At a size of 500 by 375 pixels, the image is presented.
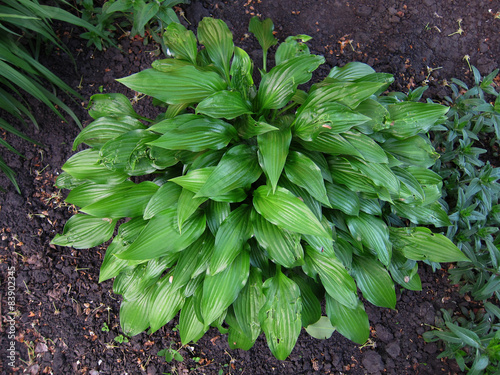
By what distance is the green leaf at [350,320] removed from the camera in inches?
65.8

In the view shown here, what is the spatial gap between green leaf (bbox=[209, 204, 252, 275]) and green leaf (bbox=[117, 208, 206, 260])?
0.40 ft

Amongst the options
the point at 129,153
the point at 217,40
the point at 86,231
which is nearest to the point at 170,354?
the point at 86,231

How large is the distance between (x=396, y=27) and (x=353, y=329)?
2004mm

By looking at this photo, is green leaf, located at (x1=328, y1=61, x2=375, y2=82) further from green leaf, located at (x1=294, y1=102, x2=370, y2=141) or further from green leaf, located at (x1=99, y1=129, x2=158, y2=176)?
green leaf, located at (x1=99, y1=129, x2=158, y2=176)

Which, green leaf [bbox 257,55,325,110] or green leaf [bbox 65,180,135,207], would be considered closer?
green leaf [bbox 257,55,325,110]

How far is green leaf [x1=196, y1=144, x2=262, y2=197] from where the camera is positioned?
135cm

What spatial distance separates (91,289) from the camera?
210 centimetres

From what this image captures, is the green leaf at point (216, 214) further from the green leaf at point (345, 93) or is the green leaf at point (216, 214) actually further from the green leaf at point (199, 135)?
the green leaf at point (345, 93)

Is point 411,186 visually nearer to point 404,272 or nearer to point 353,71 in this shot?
point 404,272

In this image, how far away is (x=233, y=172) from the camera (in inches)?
55.8

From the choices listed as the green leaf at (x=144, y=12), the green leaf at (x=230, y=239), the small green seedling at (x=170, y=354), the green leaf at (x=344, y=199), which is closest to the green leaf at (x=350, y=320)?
the green leaf at (x=344, y=199)

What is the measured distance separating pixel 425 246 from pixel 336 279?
500mm

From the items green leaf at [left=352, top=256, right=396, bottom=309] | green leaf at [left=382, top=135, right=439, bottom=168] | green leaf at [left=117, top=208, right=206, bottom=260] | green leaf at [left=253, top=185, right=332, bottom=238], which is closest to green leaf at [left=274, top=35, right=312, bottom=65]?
green leaf at [left=382, top=135, right=439, bottom=168]

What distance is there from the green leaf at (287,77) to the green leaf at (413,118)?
462 millimetres
